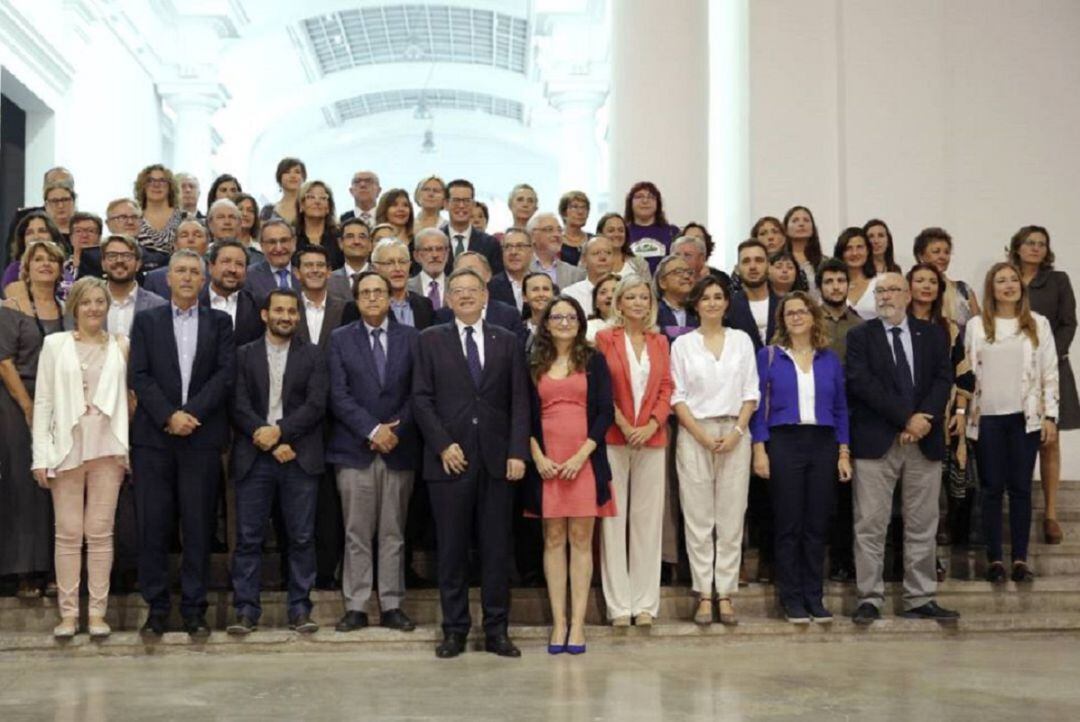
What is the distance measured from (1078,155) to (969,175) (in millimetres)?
825

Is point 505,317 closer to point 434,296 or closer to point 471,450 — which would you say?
point 434,296

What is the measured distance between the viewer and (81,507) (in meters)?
7.15

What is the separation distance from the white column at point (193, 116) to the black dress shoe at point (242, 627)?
1259 cm

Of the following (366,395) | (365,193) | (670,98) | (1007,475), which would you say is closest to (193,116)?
(670,98)

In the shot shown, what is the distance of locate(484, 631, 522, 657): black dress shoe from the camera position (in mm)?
7064

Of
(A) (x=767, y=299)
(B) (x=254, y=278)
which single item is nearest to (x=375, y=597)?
(B) (x=254, y=278)

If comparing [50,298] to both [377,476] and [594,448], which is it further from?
[594,448]

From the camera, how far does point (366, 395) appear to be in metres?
7.39

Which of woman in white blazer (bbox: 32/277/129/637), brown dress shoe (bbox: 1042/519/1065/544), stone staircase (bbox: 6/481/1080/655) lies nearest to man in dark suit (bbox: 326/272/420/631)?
stone staircase (bbox: 6/481/1080/655)

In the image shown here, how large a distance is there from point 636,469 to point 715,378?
592 mm

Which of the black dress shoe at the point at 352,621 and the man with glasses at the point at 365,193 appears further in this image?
the man with glasses at the point at 365,193

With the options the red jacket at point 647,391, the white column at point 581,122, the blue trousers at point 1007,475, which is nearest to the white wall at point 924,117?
the blue trousers at point 1007,475

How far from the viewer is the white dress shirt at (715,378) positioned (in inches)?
298

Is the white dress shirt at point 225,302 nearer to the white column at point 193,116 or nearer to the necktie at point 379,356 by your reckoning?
the necktie at point 379,356
